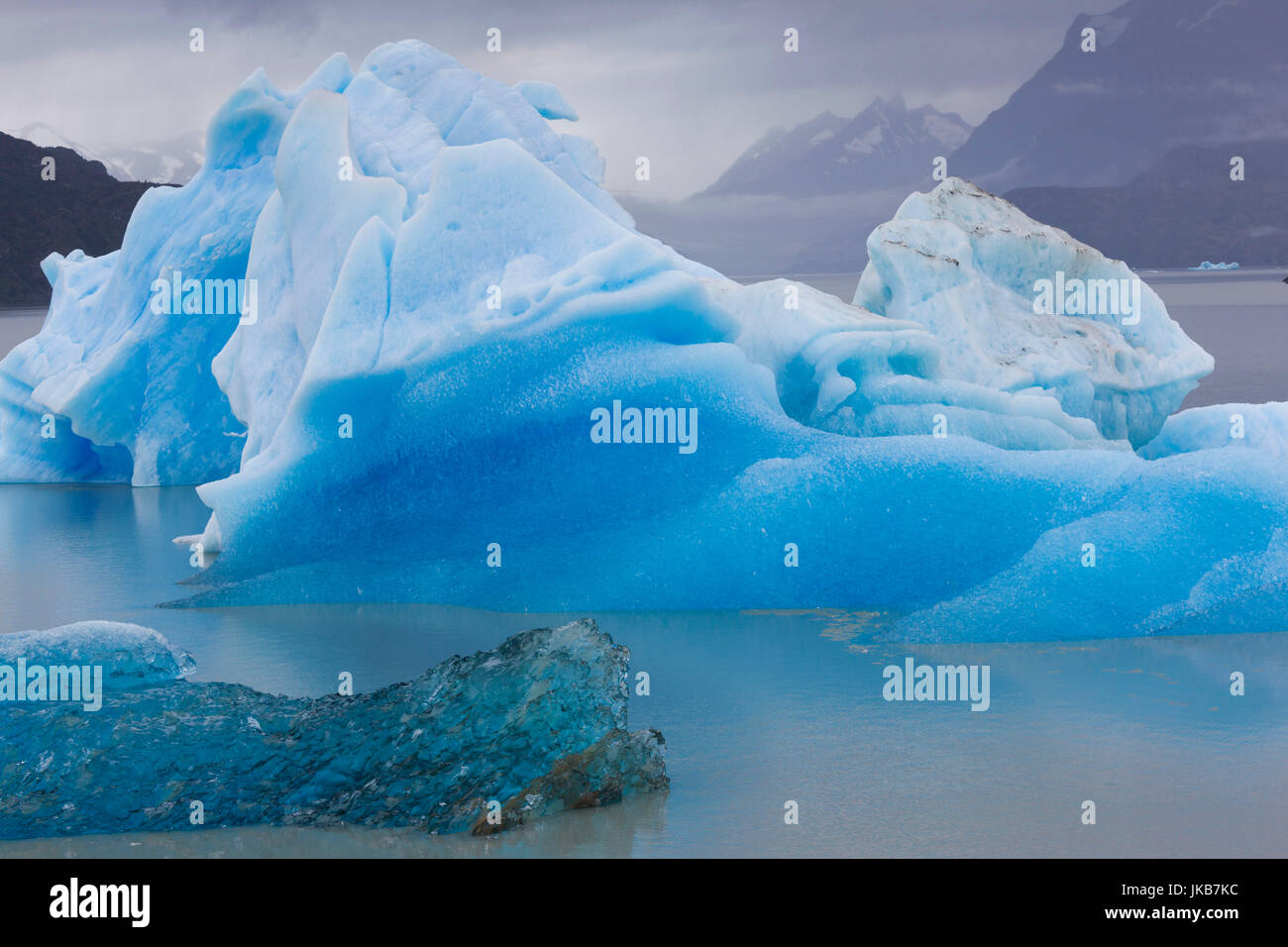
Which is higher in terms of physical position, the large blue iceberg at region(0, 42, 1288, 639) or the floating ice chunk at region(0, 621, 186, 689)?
the large blue iceberg at region(0, 42, 1288, 639)

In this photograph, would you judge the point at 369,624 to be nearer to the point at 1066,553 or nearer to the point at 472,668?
the point at 472,668

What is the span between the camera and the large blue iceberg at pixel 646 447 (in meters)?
7.08

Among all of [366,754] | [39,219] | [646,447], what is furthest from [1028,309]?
[39,219]

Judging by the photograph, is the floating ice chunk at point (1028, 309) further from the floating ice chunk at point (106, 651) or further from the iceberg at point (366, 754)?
the floating ice chunk at point (106, 651)

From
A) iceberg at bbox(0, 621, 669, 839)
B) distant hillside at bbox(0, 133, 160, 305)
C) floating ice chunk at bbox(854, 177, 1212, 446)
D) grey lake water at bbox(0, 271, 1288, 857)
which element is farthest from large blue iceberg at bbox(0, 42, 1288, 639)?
distant hillside at bbox(0, 133, 160, 305)

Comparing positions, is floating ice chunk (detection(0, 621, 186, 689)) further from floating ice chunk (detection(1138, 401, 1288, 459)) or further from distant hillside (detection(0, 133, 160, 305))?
distant hillside (detection(0, 133, 160, 305))

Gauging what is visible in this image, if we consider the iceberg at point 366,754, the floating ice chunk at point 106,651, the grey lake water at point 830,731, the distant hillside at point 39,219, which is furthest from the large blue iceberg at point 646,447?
the distant hillside at point 39,219

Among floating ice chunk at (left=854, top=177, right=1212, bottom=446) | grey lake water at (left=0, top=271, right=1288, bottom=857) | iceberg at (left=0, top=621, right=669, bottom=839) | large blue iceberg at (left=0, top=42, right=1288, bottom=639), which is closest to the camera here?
grey lake water at (left=0, top=271, right=1288, bottom=857)

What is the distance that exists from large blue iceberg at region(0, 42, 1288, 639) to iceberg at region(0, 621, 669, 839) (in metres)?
2.52

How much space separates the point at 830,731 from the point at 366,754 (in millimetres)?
1727

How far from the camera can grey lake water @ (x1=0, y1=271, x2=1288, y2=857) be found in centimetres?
412

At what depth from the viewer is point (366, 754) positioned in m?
4.61

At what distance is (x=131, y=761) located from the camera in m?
4.54

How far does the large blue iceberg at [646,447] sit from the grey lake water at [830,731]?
27 cm
